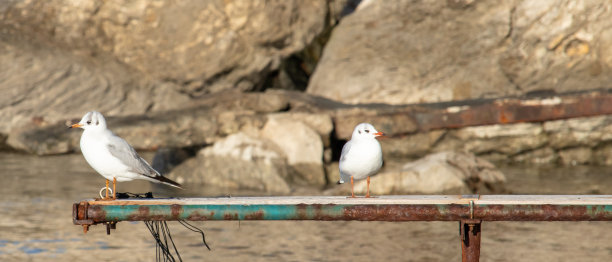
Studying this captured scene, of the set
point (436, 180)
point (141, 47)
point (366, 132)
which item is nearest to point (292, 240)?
point (366, 132)

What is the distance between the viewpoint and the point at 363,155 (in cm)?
542

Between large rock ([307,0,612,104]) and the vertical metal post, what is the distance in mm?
7587

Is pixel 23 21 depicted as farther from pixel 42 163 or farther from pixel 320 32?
pixel 320 32

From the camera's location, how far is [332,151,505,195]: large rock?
32.4 ft

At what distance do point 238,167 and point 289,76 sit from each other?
4337mm

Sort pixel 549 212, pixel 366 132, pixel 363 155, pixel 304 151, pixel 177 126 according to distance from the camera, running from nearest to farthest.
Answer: pixel 549 212 → pixel 363 155 → pixel 366 132 → pixel 177 126 → pixel 304 151

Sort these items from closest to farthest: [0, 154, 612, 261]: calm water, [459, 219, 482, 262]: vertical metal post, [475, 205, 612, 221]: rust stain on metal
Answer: [475, 205, 612, 221]: rust stain on metal, [459, 219, 482, 262]: vertical metal post, [0, 154, 612, 261]: calm water

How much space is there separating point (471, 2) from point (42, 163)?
7.09 metres

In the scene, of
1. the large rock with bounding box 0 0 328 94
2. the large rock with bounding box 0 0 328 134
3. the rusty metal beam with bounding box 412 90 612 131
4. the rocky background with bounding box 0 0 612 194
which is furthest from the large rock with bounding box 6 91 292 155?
the large rock with bounding box 0 0 328 94

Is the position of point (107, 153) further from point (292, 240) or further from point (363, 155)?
point (292, 240)

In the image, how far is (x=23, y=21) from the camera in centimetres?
1397

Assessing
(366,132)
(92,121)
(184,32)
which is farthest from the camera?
(184,32)

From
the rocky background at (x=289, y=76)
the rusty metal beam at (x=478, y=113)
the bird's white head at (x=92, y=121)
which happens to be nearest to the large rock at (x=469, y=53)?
the rocky background at (x=289, y=76)

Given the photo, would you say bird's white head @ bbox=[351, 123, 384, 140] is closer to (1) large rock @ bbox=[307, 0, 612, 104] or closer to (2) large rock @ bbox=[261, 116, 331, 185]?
(2) large rock @ bbox=[261, 116, 331, 185]
